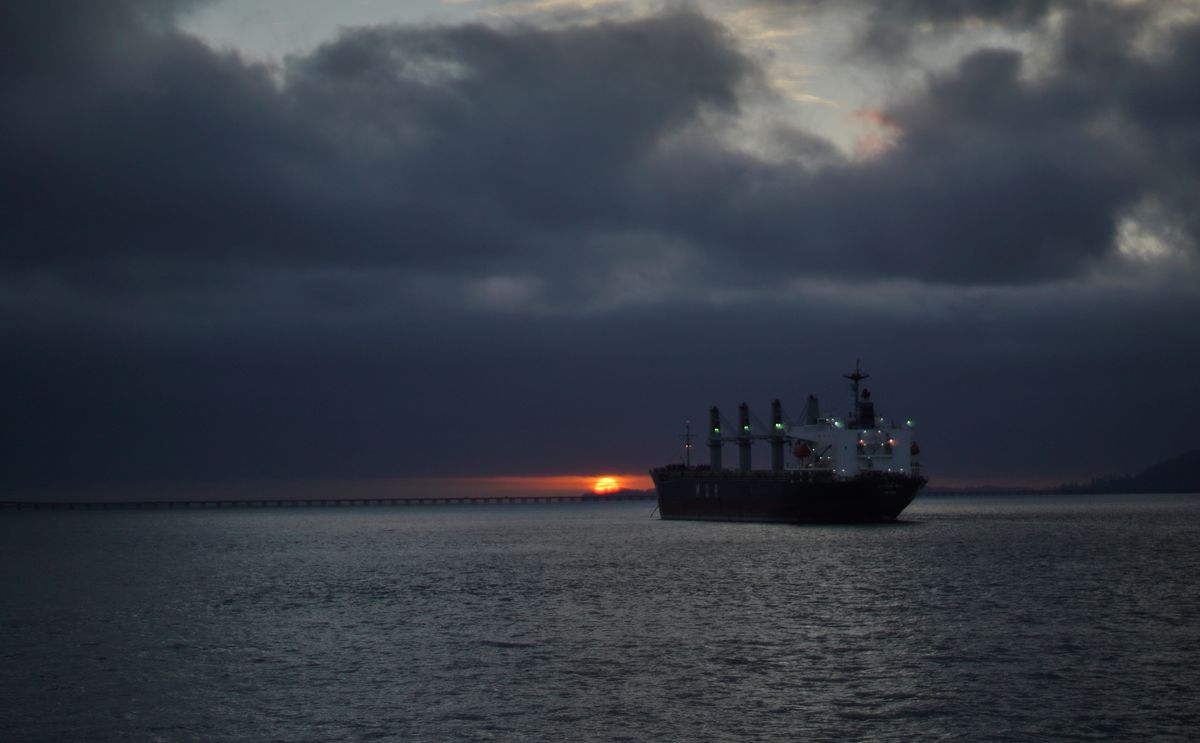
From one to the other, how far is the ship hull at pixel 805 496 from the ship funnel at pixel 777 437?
238 inches

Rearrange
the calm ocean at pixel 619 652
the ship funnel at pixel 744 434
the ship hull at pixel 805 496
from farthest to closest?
the ship funnel at pixel 744 434
the ship hull at pixel 805 496
the calm ocean at pixel 619 652

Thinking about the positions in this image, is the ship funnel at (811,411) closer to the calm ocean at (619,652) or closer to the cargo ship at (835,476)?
the cargo ship at (835,476)

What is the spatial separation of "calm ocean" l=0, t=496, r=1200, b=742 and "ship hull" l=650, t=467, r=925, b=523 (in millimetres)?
36009

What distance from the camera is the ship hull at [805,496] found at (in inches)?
4742

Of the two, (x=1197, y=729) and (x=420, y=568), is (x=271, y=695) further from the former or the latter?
(x=420, y=568)

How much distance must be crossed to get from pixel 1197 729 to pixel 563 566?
62.1m

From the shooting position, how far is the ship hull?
120438 mm

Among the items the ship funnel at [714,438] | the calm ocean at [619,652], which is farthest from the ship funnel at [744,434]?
the calm ocean at [619,652]

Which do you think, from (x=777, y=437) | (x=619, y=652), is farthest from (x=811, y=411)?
(x=619, y=652)

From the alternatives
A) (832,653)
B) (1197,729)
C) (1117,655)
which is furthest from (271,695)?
(1117,655)

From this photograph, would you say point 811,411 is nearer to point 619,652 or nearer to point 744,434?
point 744,434

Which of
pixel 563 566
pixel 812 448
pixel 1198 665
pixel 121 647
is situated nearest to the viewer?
pixel 1198 665

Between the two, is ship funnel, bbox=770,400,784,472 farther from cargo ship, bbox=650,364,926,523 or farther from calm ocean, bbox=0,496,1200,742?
calm ocean, bbox=0,496,1200,742

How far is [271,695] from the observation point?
116 ft
